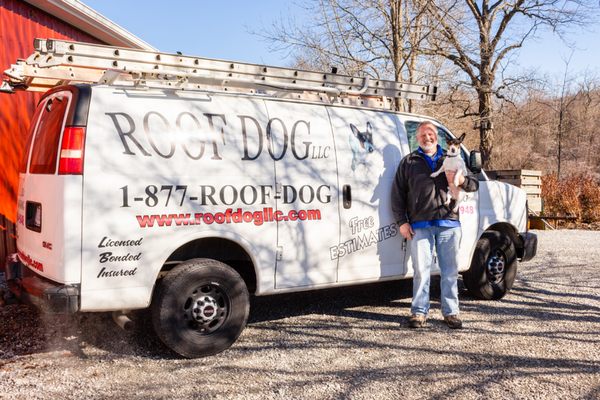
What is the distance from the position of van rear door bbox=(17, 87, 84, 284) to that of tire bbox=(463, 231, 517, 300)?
4.43 meters

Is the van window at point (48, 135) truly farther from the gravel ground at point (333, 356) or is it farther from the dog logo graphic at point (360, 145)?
the dog logo graphic at point (360, 145)

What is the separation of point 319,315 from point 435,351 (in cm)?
154

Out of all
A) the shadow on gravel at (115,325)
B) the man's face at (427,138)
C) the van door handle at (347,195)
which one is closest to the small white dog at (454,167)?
the man's face at (427,138)

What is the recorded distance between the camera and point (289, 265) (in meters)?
4.82

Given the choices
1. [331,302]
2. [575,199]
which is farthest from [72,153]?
[575,199]

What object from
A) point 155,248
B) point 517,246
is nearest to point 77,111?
point 155,248

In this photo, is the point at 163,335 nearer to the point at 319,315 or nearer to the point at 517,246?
the point at 319,315

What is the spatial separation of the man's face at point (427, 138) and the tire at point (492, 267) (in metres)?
1.60

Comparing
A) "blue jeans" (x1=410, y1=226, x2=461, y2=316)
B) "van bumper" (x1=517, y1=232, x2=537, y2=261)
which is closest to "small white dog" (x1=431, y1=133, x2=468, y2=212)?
"blue jeans" (x1=410, y1=226, x2=461, y2=316)

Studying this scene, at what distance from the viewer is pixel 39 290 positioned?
3.91m

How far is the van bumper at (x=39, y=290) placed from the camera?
3.76m

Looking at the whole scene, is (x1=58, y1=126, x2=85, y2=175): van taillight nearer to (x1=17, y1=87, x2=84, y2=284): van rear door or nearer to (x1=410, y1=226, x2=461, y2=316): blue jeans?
(x1=17, y1=87, x2=84, y2=284): van rear door

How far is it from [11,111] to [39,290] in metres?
4.58

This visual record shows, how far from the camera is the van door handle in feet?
16.7
